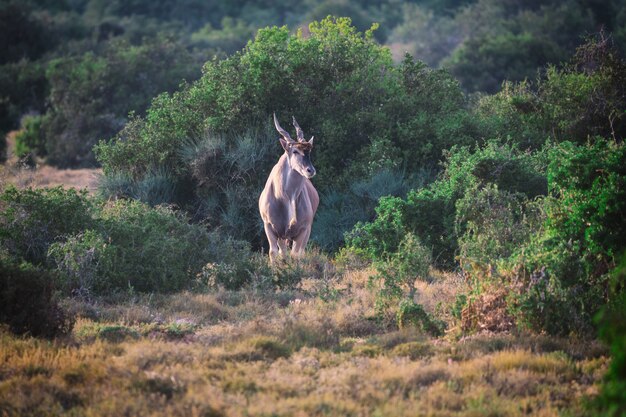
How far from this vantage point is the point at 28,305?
7.98m

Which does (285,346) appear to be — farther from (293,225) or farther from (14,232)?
(293,225)

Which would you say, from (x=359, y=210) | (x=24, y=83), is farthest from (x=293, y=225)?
(x=24, y=83)

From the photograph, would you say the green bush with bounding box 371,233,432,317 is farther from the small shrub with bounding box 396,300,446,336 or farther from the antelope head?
the antelope head

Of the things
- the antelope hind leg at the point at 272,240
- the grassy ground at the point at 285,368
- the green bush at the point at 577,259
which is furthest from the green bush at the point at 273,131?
the green bush at the point at 577,259

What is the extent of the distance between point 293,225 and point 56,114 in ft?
51.6

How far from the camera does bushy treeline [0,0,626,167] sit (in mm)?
26297

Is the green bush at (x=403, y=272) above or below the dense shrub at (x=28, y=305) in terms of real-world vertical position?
above

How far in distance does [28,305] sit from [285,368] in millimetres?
2794

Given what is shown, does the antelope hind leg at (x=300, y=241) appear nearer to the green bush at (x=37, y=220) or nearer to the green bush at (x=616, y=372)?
the green bush at (x=37, y=220)

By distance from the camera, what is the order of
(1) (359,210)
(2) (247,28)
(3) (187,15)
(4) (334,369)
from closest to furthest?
(4) (334,369), (1) (359,210), (2) (247,28), (3) (187,15)

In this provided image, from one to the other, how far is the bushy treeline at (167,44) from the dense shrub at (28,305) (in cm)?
1177

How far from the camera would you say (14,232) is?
10430 millimetres

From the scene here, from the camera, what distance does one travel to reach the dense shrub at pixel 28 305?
788 centimetres

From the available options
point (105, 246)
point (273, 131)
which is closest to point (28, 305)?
point (105, 246)
